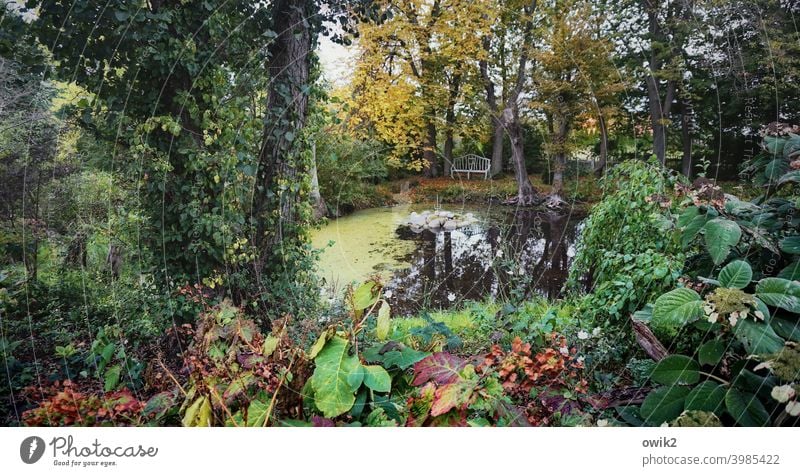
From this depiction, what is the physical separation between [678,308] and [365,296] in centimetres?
71

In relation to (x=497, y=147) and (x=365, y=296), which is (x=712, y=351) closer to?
(x=365, y=296)

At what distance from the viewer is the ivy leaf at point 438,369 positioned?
986 millimetres

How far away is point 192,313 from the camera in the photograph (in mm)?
1682

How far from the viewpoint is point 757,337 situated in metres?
0.96

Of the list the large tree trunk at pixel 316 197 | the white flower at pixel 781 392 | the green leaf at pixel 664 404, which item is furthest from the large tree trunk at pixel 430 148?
the white flower at pixel 781 392

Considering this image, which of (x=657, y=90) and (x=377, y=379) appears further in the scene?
(x=657, y=90)

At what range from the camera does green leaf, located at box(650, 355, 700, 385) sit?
1.05 metres

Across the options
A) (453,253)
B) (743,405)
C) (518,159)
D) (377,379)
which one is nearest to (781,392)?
(743,405)

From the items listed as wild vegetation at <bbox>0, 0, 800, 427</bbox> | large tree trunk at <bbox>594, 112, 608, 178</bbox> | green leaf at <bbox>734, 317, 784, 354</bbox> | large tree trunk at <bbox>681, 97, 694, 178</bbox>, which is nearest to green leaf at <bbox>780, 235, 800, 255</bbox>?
wild vegetation at <bbox>0, 0, 800, 427</bbox>

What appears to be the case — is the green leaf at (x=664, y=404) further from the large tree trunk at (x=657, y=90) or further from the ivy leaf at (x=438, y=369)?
the large tree trunk at (x=657, y=90)

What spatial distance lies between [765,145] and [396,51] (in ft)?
4.16

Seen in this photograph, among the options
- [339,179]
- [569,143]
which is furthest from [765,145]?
[339,179]

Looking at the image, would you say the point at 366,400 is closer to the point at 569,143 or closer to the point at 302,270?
the point at 302,270

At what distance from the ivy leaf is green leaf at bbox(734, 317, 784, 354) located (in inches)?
23.6
